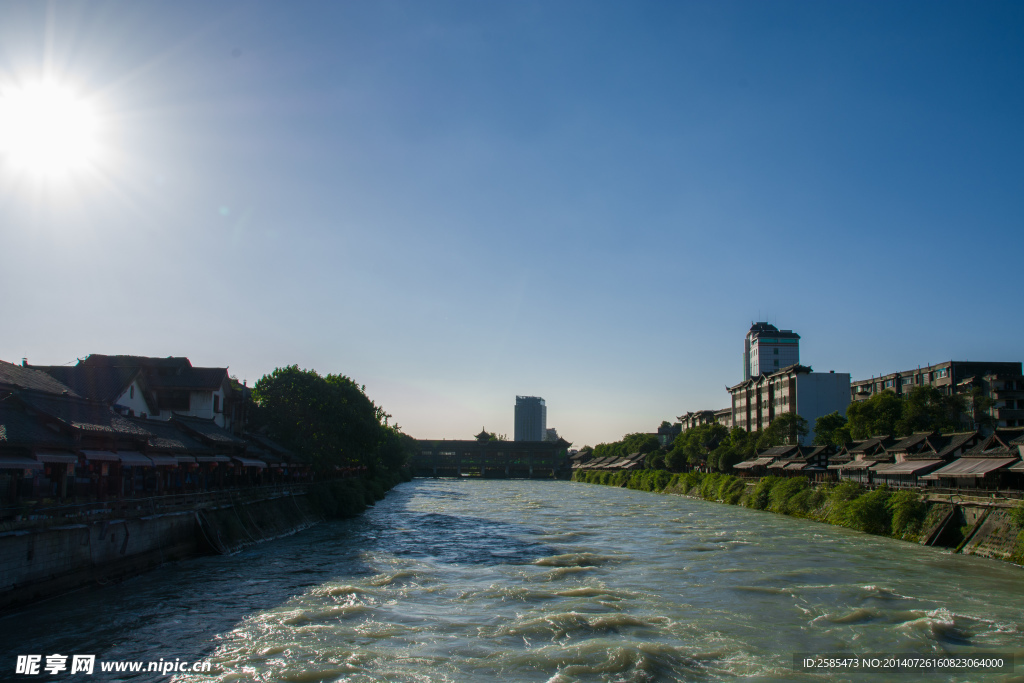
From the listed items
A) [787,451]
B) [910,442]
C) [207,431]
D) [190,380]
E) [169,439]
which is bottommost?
[787,451]

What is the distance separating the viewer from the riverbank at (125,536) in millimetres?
20125

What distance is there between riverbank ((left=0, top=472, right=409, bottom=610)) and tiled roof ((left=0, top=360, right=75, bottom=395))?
765cm

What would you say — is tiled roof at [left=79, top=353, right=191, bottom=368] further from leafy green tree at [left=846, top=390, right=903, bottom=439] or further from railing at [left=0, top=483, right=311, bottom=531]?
leafy green tree at [left=846, top=390, right=903, bottom=439]

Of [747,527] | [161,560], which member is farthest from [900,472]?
[161,560]

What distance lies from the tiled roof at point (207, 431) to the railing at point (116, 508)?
384 cm

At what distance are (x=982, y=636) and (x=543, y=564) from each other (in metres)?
17.4

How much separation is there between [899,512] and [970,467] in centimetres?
541

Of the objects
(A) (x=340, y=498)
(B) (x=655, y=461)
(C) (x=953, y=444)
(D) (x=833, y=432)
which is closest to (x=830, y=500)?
(C) (x=953, y=444)

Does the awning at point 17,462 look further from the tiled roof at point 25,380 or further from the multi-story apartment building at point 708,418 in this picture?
the multi-story apartment building at point 708,418

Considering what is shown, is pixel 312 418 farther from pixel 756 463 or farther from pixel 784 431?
pixel 784 431

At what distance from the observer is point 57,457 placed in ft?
78.5

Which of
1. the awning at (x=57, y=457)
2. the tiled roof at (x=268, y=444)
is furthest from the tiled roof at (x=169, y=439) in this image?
the tiled roof at (x=268, y=444)

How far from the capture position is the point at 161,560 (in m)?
28.6

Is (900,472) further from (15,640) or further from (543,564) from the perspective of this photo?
(15,640)
